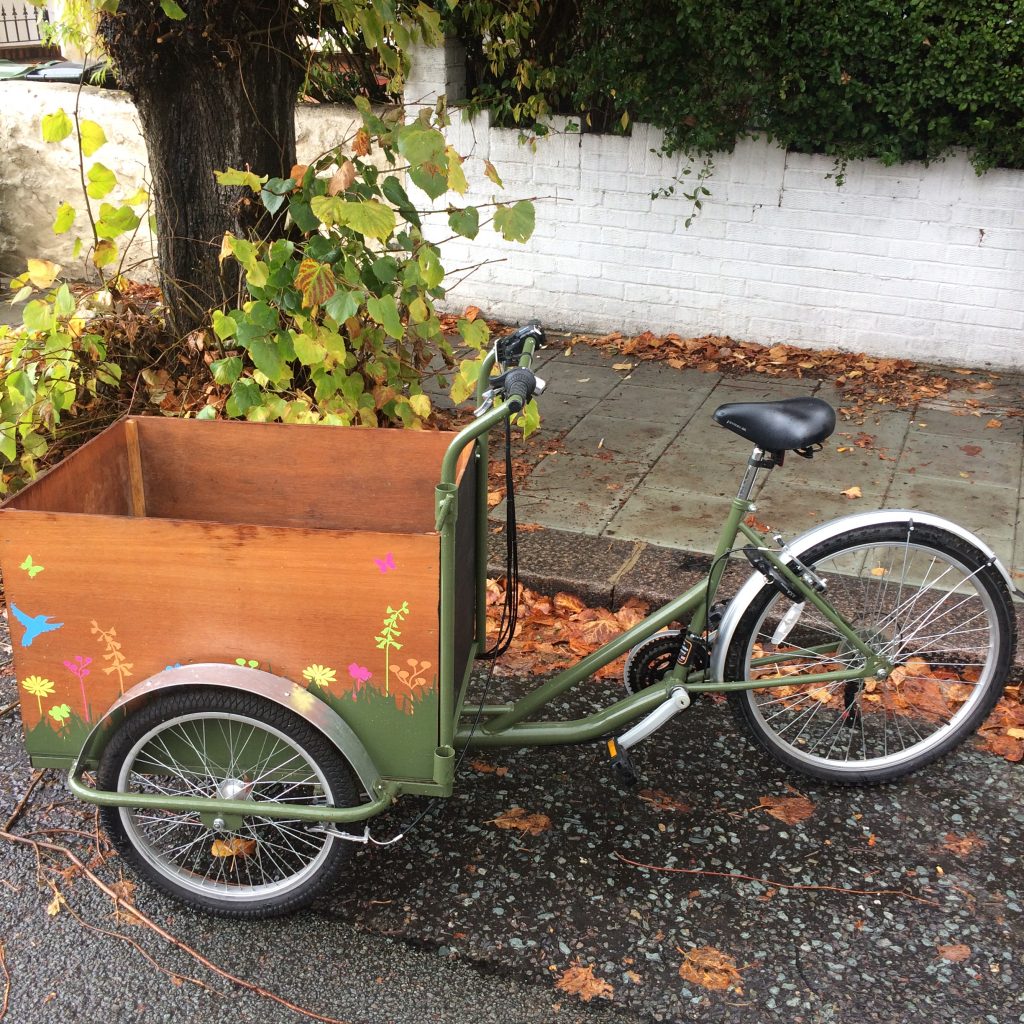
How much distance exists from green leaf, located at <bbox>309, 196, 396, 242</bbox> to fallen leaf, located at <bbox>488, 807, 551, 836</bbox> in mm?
1811

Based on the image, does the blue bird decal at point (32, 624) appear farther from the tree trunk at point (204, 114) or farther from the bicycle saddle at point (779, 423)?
the tree trunk at point (204, 114)

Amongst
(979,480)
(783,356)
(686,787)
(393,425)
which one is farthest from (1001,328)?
(686,787)

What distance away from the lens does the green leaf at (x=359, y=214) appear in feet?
10.7

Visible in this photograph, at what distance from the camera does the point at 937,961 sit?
A: 7.78 feet

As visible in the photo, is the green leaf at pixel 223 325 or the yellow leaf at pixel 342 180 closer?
the yellow leaf at pixel 342 180

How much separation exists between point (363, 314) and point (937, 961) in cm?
287

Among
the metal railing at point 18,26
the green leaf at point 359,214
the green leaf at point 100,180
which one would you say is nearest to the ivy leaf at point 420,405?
the green leaf at point 359,214

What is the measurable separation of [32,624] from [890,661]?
216 centimetres

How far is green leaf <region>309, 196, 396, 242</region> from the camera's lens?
10.7 feet

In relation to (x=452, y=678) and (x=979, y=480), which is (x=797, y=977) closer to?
(x=452, y=678)

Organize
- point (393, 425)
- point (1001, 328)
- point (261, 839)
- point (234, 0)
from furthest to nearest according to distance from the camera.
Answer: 1. point (1001, 328)
2. point (393, 425)
3. point (234, 0)
4. point (261, 839)

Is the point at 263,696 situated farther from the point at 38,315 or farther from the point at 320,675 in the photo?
the point at 38,315

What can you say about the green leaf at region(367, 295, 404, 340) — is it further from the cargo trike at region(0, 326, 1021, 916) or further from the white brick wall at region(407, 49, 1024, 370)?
the white brick wall at region(407, 49, 1024, 370)

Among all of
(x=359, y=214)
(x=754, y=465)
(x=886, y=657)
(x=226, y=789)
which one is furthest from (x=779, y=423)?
(x=226, y=789)
